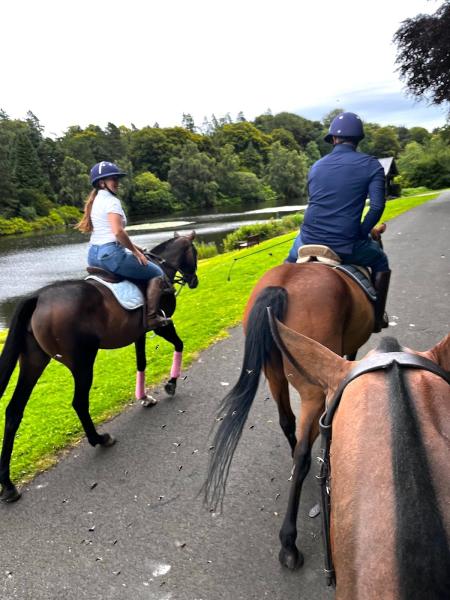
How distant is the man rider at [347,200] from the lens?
350 cm

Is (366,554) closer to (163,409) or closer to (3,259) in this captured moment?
(163,409)

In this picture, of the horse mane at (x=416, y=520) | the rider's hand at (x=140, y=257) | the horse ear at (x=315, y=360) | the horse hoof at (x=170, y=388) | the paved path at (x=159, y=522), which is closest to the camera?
the horse mane at (x=416, y=520)

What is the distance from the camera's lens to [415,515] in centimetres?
83

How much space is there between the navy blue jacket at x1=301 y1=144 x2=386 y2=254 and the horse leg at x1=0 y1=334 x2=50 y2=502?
9.44 feet

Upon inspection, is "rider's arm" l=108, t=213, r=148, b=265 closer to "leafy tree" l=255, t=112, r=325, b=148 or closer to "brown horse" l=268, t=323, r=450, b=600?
"brown horse" l=268, t=323, r=450, b=600

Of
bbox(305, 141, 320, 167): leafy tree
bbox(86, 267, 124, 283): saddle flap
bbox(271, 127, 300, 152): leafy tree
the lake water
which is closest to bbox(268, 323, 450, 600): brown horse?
bbox(86, 267, 124, 283): saddle flap

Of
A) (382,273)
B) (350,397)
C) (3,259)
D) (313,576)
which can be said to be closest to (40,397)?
(313,576)

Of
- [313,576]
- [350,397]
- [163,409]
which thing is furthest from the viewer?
[163,409]

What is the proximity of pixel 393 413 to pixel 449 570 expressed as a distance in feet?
1.13

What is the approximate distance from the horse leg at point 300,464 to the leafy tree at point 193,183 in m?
81.0

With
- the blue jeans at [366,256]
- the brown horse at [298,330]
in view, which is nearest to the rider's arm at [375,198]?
the blue jeans at [366,256]

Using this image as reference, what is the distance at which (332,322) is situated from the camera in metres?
2.94

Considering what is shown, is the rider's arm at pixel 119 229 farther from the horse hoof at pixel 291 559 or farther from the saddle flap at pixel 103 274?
the horse hoof at pixel 291 559

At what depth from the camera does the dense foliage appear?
6194 cm
